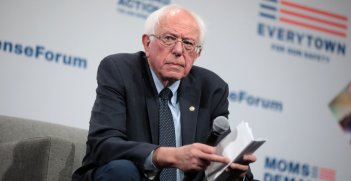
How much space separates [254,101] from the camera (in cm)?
349

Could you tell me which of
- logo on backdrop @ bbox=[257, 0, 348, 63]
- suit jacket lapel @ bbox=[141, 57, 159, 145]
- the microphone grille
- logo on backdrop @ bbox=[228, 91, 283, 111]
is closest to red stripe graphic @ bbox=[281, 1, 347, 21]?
logo on backdrop @ bbox=[257, 0, 348, 63]

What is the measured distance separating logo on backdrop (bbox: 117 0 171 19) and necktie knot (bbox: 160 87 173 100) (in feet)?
4.28

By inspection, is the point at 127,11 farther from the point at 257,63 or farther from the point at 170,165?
the point at 170,165

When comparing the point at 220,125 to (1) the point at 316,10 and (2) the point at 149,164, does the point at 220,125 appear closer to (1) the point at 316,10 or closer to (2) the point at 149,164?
(2) the point at 149,164

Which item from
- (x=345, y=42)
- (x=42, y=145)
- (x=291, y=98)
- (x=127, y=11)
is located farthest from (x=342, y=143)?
(x=42, y=145)

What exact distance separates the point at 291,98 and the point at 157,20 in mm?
2171

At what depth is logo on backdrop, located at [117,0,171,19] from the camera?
9.97ft

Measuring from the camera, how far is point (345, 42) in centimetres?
393

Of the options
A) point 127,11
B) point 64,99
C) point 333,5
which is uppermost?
point 333,5

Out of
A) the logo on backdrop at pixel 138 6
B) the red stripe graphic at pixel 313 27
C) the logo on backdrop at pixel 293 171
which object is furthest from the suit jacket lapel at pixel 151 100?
the red stripe graphic at pixel 313 27

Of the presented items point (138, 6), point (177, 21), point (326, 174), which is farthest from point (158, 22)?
point (326, 174)

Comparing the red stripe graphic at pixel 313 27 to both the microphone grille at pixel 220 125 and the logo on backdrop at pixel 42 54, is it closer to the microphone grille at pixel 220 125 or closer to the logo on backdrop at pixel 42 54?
the logo on backdrop at pixel 42 54

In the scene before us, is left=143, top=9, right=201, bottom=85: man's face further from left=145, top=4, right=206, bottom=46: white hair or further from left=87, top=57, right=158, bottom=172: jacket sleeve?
left=87, top=57, right=158, bottom=172: jacket sleeve

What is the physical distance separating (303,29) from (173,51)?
7.65ft
